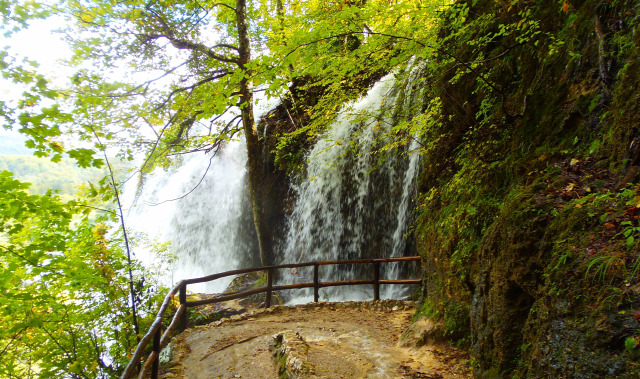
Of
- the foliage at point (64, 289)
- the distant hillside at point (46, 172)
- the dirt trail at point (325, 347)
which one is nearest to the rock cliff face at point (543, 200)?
the dirt trail at point (325, 347)

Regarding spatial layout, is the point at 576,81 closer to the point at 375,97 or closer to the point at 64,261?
the point at 64,261

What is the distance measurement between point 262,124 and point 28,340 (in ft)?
32.0

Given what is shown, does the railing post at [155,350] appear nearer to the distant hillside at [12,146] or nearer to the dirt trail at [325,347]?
the dirt trail at [325,347]

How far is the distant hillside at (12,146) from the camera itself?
67438mm

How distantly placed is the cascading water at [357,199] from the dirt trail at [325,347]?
2450 millimetres

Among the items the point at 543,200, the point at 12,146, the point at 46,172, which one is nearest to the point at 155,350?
the point at 543,200

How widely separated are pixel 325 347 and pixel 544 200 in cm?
316

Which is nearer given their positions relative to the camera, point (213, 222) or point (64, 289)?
point (64, 289)

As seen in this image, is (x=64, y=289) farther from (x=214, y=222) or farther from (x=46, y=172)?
(x=46, y=172)

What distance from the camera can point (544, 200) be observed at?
254cm

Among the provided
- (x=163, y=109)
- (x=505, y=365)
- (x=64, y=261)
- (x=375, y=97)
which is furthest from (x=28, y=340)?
(x=375, y=97)

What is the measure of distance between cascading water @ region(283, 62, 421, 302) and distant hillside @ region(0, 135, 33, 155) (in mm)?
81814

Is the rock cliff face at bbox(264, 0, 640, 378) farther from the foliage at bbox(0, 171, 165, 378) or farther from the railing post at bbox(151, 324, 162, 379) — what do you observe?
the foliage at bbox(0, 171, 165, 378)

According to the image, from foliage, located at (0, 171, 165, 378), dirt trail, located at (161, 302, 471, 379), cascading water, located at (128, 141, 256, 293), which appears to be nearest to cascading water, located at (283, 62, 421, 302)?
dirt trail, located at (161, 302, 471, 379)
